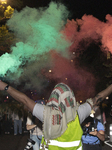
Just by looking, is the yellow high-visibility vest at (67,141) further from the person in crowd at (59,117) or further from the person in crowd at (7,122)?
the person in crowd at (7,122)

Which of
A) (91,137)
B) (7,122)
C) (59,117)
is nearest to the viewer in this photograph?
(59,117)

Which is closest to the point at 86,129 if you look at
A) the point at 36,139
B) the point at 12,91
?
the point at 36,139

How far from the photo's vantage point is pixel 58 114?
219 centimetres

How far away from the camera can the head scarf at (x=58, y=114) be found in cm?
217

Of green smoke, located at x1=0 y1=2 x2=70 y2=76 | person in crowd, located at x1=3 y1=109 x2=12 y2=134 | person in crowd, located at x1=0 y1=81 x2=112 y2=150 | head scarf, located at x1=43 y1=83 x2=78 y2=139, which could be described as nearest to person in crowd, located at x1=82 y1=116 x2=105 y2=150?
person in crowd, located at x1=0 y1=81 x2=112 y2=150

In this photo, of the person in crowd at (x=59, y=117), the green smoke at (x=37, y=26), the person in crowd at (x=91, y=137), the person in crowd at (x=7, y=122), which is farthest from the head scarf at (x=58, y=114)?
the person in crowd at (x=7, y=122)

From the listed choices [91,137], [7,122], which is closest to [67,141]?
[91,137]

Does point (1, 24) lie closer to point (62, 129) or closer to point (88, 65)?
point (62, 129)

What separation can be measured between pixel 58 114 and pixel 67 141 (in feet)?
1.17

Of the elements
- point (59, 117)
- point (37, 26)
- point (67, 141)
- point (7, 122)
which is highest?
point (37, 26)

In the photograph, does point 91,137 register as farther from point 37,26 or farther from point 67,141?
point 37,26

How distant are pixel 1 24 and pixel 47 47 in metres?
5.70

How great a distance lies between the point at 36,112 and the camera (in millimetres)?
2279

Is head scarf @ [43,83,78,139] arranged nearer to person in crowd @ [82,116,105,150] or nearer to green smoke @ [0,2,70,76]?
person in crowd @ [82,116,105,150]
